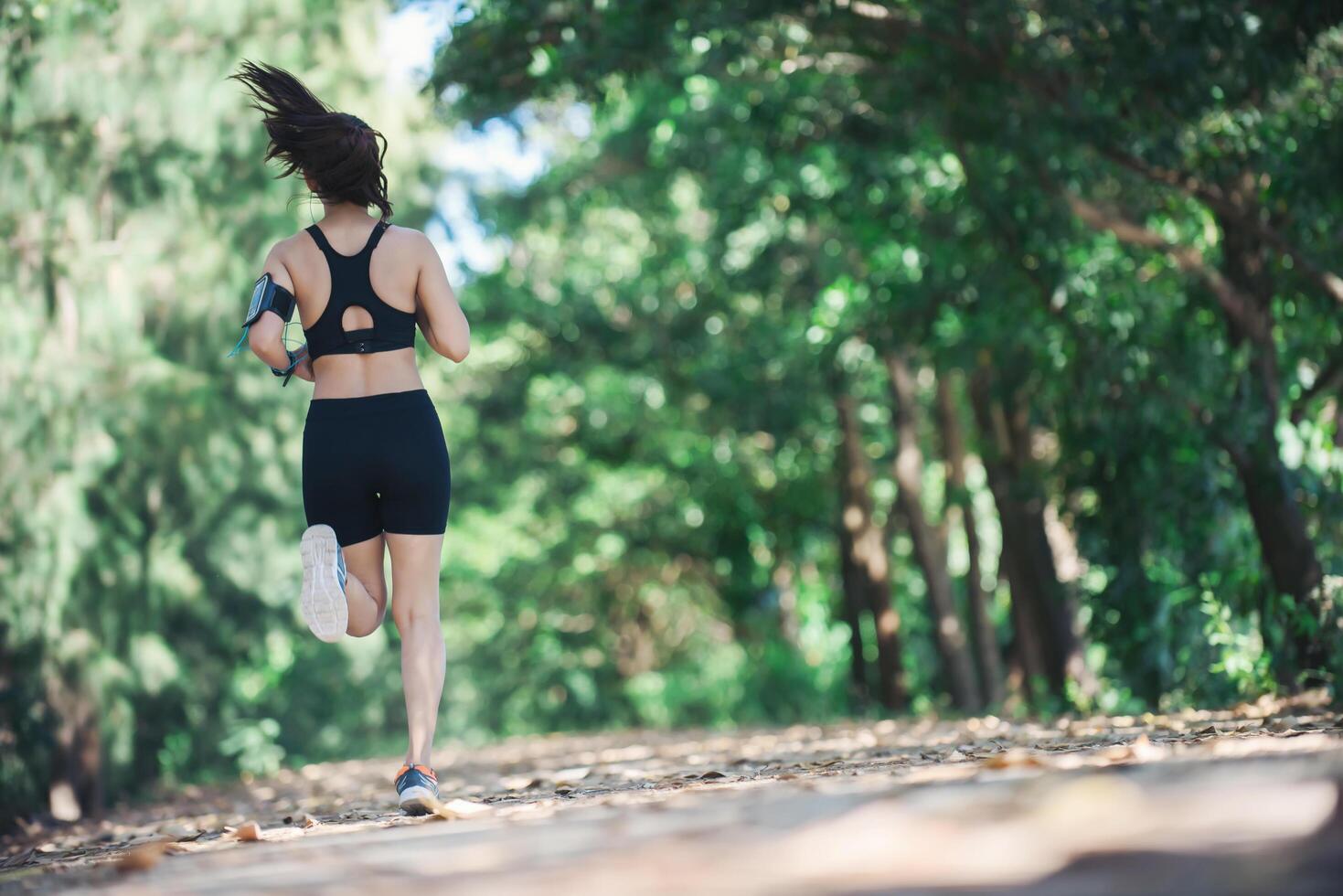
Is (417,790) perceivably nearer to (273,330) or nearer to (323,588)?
(323,588)

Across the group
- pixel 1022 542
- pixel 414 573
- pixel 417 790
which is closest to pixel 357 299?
pixel 414 573

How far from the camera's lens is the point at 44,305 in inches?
409

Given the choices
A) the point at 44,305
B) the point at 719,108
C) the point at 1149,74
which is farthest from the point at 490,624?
the point at 1149,74

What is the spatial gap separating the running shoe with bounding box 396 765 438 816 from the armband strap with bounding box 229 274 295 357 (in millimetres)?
1501

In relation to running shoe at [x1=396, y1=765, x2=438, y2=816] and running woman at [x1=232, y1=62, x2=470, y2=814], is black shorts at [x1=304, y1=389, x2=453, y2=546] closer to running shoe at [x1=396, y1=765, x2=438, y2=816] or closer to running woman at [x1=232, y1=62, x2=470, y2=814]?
running woman at [x1=232, y1=62, x2=470, y2=814]

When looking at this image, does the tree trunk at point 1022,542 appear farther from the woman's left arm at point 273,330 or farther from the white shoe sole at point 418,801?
the white shoe sole at point 418,801

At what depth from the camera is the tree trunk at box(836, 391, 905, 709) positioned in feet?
58.0

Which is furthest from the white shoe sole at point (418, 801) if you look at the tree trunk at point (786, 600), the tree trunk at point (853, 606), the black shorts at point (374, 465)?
the tree trunk at point (786, 600)

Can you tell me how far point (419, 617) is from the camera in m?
5.02

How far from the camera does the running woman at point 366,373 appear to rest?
16.1 ft

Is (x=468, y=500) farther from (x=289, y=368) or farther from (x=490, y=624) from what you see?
(x=289, y=368)

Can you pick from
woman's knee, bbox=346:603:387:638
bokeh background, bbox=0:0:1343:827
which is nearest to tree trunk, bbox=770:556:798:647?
bokeh background, bbox=0:0:1343:827

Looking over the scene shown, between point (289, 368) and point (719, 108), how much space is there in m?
10.4

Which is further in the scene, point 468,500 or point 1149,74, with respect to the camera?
point 468,500
